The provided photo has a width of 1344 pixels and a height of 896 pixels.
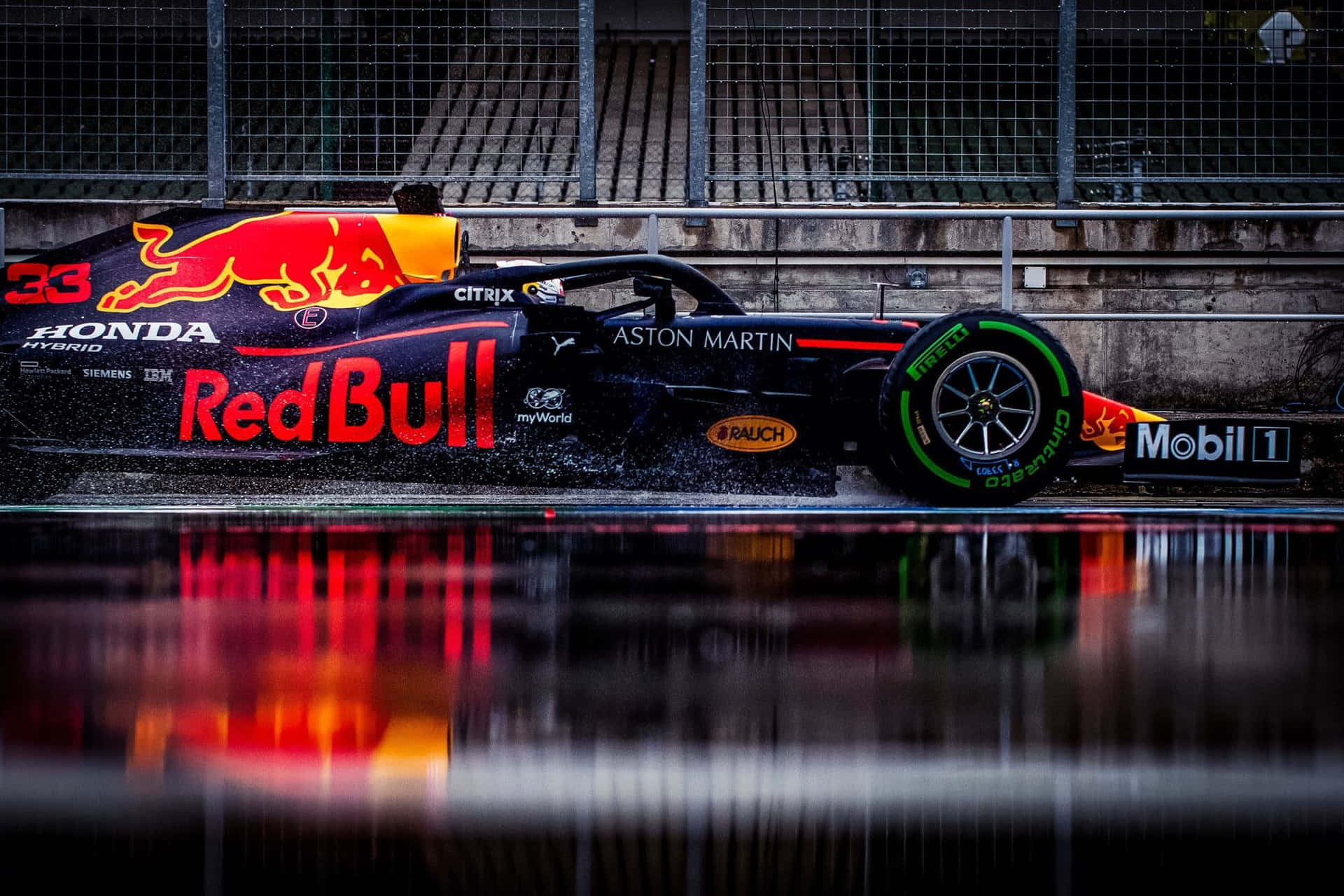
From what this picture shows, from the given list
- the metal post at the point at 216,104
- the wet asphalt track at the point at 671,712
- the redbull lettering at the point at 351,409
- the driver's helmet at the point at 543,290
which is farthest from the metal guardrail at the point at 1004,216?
the wet asphalt track at the point at 671,712

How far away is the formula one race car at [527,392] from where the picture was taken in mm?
4672

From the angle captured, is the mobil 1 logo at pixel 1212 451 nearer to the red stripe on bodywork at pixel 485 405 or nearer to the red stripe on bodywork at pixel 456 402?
the red stripe on bodywork at pixel 485 405

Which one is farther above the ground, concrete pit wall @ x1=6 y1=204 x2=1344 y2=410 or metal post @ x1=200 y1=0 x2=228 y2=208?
metal post @ x1=200 y1=0 x2=228 y2=208

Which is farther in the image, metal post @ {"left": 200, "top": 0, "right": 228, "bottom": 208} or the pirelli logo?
metal post @ {"left": 200, "top": 0, "right": 228, "bottom": 208}

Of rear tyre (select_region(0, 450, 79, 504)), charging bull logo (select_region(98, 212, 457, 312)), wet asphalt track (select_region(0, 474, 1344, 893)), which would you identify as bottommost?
wet asphalt track (select_region(0, 474, 1344, 893))

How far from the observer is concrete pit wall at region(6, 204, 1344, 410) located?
28.5 ft

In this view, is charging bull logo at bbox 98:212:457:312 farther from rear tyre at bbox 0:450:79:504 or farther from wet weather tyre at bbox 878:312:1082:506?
wet weather tyre at bbox 878:312:1082:506

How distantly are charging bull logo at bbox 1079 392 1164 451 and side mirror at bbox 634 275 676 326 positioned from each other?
1655mm

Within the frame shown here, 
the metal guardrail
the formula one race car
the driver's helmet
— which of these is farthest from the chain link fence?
the driver's helmet

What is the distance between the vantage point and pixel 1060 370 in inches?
184

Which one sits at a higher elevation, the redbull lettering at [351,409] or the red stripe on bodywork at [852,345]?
the red stripe on bodywork at [852,345]

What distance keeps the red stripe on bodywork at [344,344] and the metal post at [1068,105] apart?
518cm

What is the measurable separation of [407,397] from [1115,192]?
6566 mm

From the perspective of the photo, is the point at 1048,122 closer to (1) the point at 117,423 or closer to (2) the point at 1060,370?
(2) the point at 1060,370
